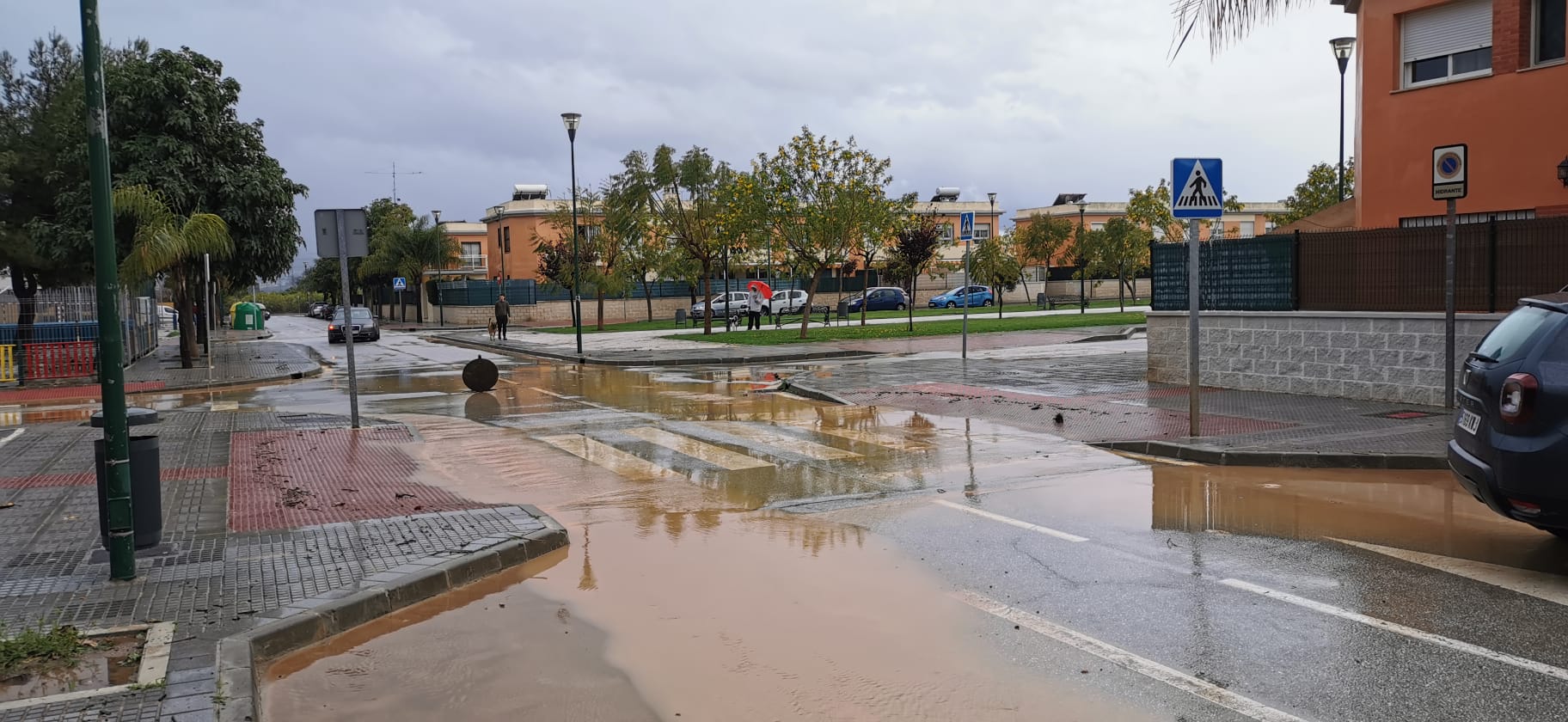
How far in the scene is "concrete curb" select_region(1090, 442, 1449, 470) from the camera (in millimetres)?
9977

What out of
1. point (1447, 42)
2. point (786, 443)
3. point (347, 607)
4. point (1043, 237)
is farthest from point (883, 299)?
point (347, 607)

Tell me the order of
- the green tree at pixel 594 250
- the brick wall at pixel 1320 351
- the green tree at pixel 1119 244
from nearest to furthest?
the brick wall at pixel 1320 351 → the green tree at pixel 594 250 → the green tree at pixel 1119 244

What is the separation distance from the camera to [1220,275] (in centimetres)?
1673

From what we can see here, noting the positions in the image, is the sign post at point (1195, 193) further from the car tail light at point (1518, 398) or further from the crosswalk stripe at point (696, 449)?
the car tail light at point (1518, 398)

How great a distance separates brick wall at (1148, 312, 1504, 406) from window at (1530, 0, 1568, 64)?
14.0 feet

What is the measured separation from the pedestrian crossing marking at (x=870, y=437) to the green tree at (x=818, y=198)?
19387 millimetres

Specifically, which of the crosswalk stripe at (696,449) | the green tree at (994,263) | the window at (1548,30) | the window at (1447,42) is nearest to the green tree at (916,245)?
the green tree at (994,263)

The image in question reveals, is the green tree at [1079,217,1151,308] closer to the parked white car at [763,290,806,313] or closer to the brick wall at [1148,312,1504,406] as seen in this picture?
the parked white car at [763,290,806,313]

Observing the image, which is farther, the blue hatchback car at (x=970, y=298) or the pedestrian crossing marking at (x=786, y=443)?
the blue hatchback car at (x=970, y=298)

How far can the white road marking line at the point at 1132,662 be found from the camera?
4.40 m

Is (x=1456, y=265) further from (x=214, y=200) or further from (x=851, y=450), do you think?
(x=214, y=200)

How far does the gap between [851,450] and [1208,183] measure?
4588mm

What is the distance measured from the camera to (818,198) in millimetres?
33031

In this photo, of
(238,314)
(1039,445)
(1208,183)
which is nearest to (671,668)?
(1039,445)
